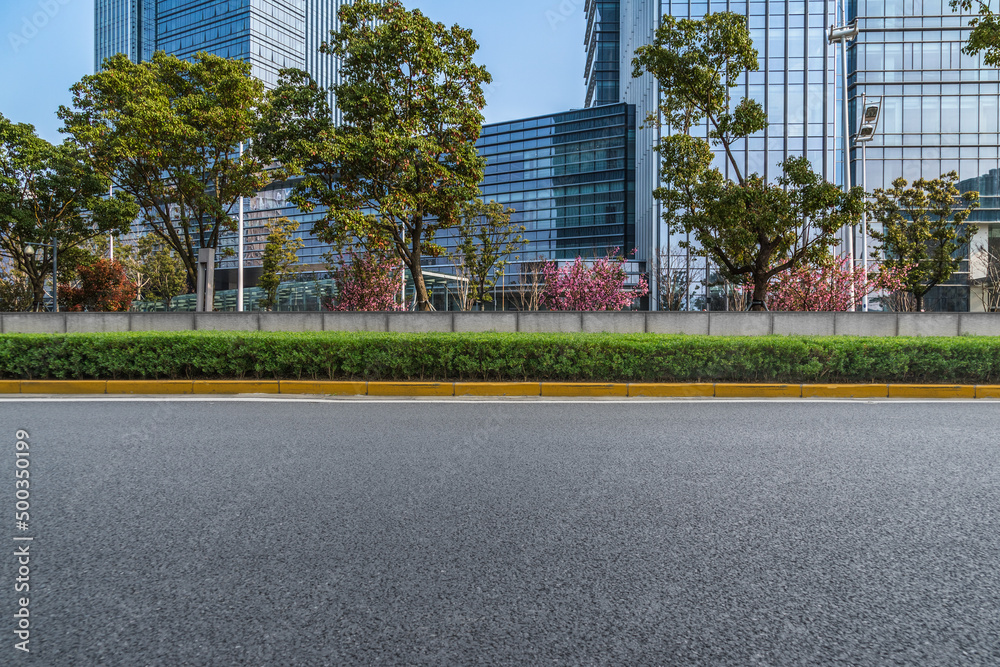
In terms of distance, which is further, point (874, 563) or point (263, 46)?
point (263, 46)

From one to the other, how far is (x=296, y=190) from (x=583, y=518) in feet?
48.0

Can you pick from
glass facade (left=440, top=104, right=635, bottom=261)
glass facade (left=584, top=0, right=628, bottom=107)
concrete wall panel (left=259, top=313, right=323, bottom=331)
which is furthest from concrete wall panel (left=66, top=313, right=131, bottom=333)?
glass facade (left=584, top=0, right=628, bottom=107)

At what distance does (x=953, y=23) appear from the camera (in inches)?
1789

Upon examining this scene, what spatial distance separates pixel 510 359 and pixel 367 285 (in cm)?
1467

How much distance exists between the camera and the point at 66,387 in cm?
1038

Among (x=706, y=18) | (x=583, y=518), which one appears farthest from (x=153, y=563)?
(x=706, y=18)

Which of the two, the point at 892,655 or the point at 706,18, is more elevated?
the point at 706,18

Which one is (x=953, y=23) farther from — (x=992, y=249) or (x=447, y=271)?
(x=447, y=271)

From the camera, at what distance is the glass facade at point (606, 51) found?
79.8 metres

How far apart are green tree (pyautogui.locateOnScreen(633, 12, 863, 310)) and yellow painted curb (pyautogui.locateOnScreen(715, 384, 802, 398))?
6205mm

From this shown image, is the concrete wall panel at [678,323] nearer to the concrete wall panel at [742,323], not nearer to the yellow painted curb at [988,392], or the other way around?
the concrete wall panel at [742,323]

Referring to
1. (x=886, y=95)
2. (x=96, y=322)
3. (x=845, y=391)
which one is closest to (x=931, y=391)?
(x=845, y=391)

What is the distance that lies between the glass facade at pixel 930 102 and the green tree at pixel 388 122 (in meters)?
40.8

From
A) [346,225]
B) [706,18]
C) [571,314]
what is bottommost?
[571,314]
